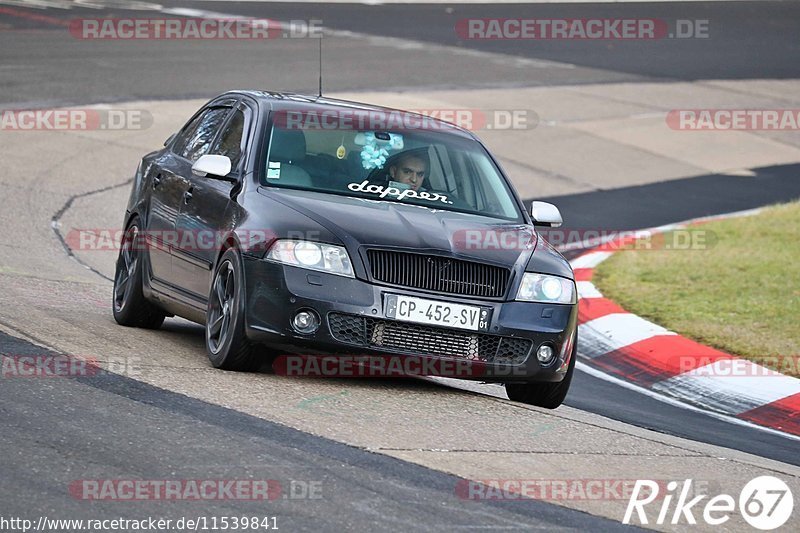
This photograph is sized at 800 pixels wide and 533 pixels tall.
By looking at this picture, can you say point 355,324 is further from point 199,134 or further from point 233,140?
point 199,134

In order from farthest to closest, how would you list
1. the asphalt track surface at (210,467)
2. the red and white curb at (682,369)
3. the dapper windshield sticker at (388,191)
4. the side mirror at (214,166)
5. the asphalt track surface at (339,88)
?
the red and white curb at (682,369)
the dapper windshield sticker at (388,191)
the side mirror at (214,166)
the asphalt track surface at (339,88)
the asphalt track surface at (210,467)

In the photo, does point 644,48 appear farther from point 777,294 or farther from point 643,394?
point 643,394

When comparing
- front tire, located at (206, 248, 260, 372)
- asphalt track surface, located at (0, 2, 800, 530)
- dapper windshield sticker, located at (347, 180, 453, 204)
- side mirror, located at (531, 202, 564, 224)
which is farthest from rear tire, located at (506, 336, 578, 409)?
front tire, located at (206, 248, 260, 372)

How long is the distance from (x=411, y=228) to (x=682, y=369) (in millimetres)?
3030

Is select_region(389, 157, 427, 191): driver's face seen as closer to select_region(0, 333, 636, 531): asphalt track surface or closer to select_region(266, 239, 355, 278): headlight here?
select_region(266, 239, 355, 278): headlight

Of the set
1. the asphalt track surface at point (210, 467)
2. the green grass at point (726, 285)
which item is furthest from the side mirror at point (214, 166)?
the green grass at point (726, 285)

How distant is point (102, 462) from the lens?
228 inches

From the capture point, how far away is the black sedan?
7492mm

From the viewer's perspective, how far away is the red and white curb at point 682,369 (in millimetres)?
9195

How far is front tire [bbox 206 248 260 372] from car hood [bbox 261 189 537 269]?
0.46m

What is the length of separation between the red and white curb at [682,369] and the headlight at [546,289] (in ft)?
5.69

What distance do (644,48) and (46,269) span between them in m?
21.1

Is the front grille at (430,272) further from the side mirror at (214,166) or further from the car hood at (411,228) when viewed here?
the side mirror at (214,166)

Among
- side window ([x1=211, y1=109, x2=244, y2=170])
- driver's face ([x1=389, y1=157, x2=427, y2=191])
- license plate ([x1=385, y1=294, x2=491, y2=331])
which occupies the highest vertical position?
side window ([x1=211, y1=109, x2=244, y2=170])
